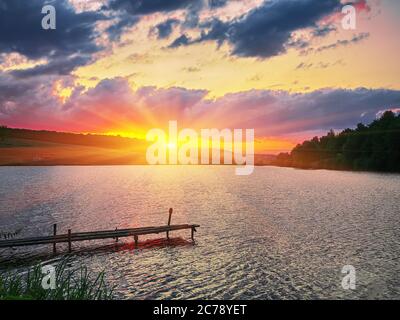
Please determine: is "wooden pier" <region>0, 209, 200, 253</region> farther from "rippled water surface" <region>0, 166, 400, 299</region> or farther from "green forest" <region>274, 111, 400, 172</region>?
"green forest" <region>274, 111, 400, 172</region>

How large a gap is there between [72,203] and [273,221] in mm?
50420

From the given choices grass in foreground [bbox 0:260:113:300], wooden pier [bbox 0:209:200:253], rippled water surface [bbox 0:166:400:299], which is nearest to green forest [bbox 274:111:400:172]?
rippled water surface [bbox 0:166:400:299]

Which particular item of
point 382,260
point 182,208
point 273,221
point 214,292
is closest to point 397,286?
point 382,260

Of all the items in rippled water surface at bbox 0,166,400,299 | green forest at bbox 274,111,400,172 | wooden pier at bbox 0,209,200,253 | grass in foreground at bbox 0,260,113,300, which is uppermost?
green forest at bbox 274,111,400,172

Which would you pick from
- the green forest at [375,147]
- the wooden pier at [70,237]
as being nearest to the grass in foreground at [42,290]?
the wooden pier at [70,237]

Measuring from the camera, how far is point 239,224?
59406mm

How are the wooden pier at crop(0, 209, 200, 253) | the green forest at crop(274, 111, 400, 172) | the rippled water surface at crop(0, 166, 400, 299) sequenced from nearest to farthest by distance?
1. the rippled water surface at crop(0, 166, 400, 299)
2. the wooden pier at crop(0, 209, 200, 253)
3. the green forest at crop(274, 111, 400, 172)

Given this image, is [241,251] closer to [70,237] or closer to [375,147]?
[70,237]

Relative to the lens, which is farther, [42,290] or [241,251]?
[241,251]

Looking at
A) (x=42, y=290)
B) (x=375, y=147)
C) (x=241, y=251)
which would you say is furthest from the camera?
(x=375, y=147)

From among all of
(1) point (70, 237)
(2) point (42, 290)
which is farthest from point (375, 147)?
(2) point (42, 290)

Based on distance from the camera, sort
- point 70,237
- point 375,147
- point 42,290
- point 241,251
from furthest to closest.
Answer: point 375,147 < point 241,251 < point 70,237 < point 42,290

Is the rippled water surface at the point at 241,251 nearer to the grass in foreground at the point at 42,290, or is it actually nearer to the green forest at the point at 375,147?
the grass in foreground at the point at 42,290
